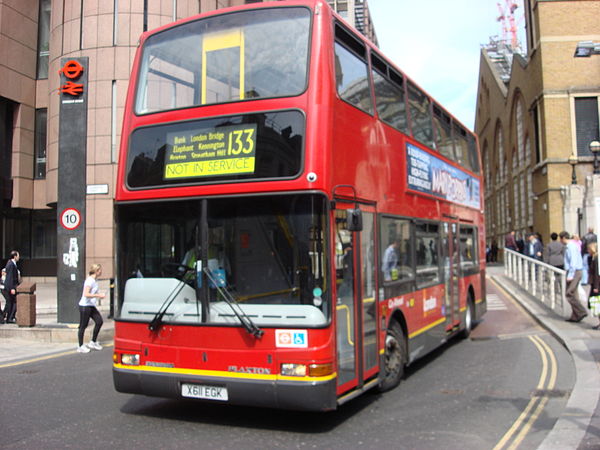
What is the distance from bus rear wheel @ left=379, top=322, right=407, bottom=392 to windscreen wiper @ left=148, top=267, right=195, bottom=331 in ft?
8.65

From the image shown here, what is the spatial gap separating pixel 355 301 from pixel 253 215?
4.70ft

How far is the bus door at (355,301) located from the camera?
18.2 ft

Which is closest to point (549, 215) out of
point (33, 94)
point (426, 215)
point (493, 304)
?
point (493, 304)

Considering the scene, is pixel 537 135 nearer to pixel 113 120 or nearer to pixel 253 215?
pixel 113 120

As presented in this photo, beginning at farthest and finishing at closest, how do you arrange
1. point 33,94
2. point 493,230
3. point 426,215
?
1. point 493,230
2. point 33,94
3. point 426,215

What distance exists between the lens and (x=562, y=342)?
10.3m

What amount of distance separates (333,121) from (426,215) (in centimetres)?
362

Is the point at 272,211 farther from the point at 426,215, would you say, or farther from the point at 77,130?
the point at 77,130

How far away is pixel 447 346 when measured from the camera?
10.8 meters

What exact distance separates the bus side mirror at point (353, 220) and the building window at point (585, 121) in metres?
29.6

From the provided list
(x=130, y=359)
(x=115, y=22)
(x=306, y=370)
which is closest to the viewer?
(x=306, y=370)

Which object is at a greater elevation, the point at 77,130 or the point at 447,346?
the point at 77,130

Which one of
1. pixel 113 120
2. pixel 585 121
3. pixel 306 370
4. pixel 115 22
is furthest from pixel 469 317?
pixel 585 121

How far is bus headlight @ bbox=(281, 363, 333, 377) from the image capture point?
5.16 m
